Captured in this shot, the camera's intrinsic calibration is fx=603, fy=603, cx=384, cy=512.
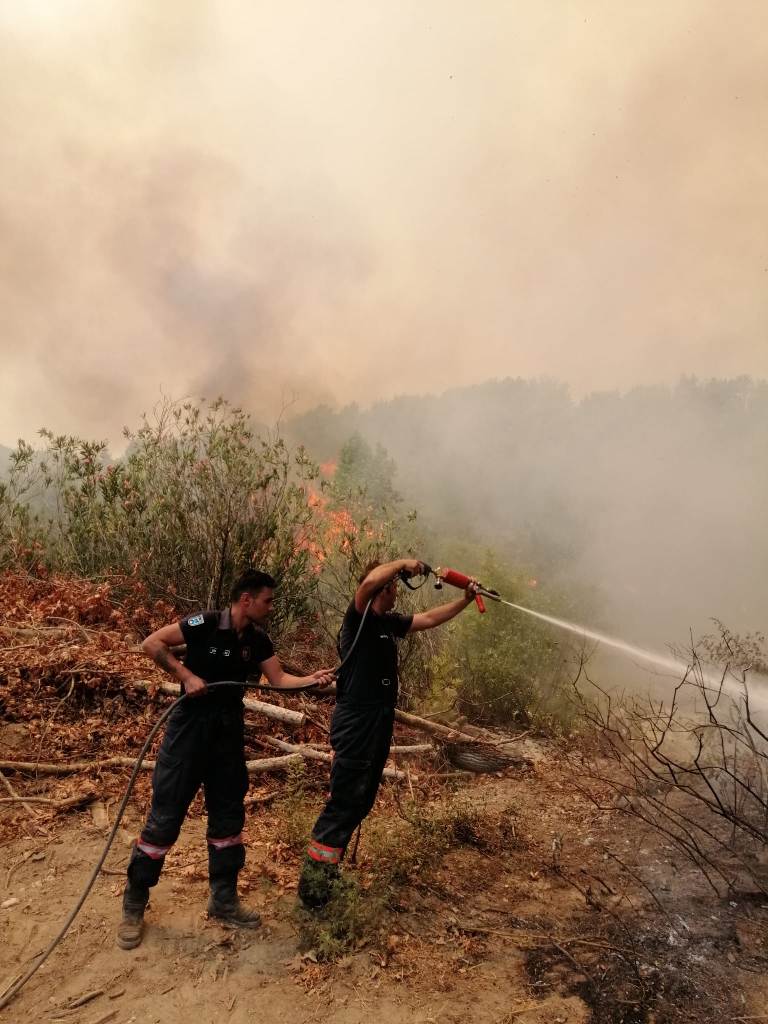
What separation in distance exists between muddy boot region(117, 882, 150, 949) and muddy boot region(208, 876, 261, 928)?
0.44m

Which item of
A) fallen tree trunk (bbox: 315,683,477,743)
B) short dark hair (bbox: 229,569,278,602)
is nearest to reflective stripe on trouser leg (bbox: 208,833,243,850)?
short dark hair (bbox: 229,569,278,602)

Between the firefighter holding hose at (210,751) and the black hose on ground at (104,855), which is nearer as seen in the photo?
the black hose on ground at (104,855)

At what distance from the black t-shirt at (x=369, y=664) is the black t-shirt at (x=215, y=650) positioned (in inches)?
27.7

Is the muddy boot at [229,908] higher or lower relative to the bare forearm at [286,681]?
→ lower

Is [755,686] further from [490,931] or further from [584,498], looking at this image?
[584,498]

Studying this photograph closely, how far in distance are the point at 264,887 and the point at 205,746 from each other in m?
1.50

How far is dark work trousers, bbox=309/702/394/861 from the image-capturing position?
13.5 feet

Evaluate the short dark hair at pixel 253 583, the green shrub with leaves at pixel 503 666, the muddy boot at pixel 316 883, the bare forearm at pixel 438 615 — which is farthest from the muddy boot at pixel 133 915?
the green shrub with leaves at pixel 503 666

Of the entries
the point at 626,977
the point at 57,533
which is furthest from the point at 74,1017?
the point at 57,533

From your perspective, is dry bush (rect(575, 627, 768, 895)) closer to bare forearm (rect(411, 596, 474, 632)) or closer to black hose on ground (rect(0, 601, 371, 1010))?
bare forearm (rect(411, 596, 474, 632))

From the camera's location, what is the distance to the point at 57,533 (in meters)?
12.1

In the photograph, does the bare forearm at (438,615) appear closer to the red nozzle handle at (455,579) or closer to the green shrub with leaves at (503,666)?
the red nozzle handle at (455,579)

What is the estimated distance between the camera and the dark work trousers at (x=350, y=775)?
411 centimetres

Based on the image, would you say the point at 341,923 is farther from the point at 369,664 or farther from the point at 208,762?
the point at 369,664
